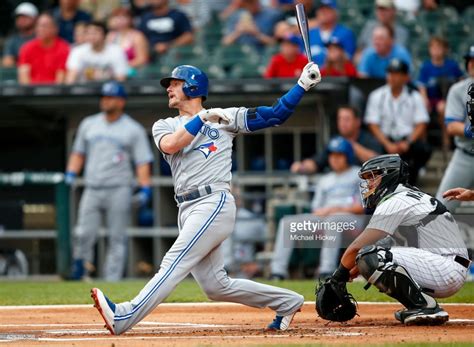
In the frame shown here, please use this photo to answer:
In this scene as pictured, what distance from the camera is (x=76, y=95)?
12.9 metres

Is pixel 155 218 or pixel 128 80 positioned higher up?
pixel 128 80

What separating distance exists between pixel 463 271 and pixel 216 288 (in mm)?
1378

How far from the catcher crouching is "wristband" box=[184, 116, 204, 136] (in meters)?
1.01

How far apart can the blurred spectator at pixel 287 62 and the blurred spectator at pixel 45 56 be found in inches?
99.5

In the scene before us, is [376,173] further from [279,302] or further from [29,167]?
[29,167]

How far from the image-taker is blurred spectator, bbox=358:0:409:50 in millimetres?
12555

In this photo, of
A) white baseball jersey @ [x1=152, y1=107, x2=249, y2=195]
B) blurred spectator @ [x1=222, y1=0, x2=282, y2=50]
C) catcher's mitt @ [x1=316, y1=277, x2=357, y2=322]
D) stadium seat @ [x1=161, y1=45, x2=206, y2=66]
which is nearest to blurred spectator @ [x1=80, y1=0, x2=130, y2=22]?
stadium seat @ [x1=161, y1=45, x2=206, y2=66]

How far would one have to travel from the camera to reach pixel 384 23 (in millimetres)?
12555

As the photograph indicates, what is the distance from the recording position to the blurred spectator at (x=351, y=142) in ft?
37.2

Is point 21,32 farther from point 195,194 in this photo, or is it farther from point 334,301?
point 334,301

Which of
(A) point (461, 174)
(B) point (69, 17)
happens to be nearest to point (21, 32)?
(B) point (69, 17)

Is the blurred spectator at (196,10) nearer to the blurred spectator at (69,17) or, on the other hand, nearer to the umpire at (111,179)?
the blurred spectator at (69,17)

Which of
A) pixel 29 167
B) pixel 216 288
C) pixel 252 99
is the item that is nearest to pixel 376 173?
pixel 216 288

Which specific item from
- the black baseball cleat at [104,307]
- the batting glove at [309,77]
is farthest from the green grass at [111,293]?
the batting glove at [309,77]
